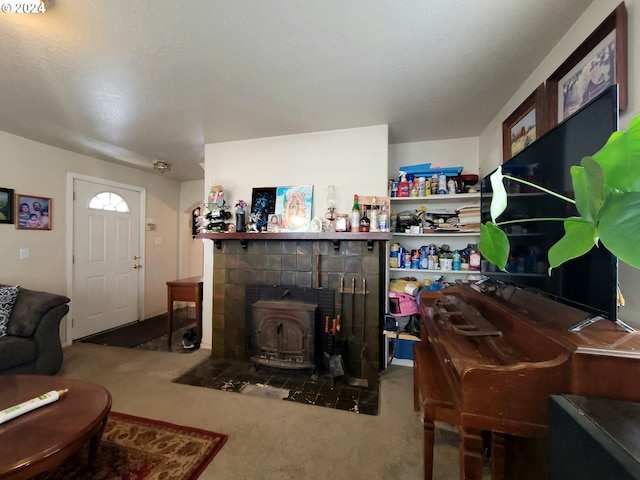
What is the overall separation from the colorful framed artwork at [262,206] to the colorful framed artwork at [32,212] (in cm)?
241

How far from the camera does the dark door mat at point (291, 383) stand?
192 cm

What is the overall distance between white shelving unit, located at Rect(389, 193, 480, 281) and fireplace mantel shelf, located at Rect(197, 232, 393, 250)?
14.9 inches

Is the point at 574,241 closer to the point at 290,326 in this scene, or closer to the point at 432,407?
the point at 432,407

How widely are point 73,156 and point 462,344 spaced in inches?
175

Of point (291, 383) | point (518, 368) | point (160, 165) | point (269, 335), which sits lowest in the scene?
point (291, 383)

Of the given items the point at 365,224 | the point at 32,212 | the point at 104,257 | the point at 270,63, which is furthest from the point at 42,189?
the point at 365,224

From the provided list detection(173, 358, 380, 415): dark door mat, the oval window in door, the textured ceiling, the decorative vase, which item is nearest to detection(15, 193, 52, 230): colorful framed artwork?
the oval window in door

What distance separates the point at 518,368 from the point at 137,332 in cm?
415

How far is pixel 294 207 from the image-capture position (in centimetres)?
246

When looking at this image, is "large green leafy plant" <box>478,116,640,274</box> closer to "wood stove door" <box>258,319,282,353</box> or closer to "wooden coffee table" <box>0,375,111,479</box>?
"wooden coffee table" <box>0,375,111,479</box>

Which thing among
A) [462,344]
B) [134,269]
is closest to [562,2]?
[462,344]

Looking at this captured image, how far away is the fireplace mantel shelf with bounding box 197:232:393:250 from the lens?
206 centimetres

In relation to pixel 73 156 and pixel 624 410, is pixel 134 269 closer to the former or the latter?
pixel 73 156

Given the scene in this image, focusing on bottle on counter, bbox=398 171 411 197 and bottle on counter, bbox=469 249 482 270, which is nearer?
bottle on counter, bbox=469 249 482 270
